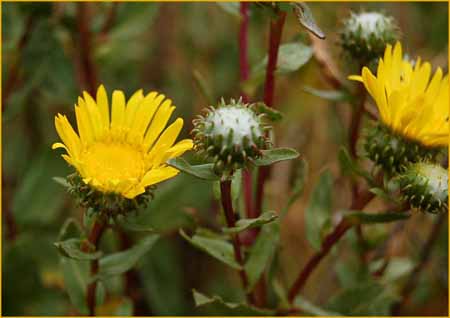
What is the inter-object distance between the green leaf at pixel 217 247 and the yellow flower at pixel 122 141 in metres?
0.25

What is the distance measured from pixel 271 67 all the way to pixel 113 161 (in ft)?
1.63

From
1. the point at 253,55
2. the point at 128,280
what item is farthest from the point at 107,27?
the point at 128,280

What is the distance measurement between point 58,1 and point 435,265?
1.71m

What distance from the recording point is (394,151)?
5.85 feet

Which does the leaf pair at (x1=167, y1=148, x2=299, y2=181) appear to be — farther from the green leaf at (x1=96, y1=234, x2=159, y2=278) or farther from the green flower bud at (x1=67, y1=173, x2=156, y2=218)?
the green leaf at (x1=96, y1=234, x2=159, y2=278)

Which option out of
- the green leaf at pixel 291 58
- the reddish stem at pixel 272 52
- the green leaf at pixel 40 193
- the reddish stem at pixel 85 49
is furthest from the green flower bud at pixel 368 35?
the green leaf at pixel 40 193

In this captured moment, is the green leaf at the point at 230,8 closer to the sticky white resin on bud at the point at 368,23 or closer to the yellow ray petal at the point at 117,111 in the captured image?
the sticky white resin on bud at the point at 368,23

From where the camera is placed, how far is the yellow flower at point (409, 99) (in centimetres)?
168

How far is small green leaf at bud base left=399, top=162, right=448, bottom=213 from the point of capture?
67.9 inches

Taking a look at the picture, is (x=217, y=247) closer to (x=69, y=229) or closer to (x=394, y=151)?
(x=69, y=229)

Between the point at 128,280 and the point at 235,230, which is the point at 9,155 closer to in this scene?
the point at 128,280

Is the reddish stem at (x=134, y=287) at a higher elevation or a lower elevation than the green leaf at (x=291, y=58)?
lower

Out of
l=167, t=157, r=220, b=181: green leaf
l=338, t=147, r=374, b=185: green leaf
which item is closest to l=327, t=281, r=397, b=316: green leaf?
l=338, t=147, r=374, b=185: green leaf

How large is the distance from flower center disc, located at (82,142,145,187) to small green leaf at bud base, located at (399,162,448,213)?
25.5 inches
